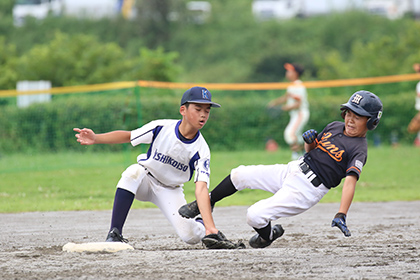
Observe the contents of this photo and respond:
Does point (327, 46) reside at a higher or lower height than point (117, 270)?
higher

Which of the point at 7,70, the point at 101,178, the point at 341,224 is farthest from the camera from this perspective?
the point at 7,70

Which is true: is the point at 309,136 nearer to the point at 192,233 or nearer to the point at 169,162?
the point at 169,162

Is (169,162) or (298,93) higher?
(298,93)

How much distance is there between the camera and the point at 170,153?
6098 millimetres

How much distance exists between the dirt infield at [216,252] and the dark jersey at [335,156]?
67 centimetres

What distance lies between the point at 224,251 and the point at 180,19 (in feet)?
202

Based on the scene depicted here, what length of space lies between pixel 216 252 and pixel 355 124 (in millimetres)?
1759

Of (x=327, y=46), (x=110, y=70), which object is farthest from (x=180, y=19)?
(x=110, y=70)

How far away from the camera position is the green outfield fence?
16.7 meters

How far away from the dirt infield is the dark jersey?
26.4 inches

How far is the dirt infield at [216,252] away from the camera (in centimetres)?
466

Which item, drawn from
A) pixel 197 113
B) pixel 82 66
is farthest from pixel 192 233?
pixel 82 66

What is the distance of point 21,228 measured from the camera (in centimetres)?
739

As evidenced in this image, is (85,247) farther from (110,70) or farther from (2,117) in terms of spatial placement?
(110,70)
